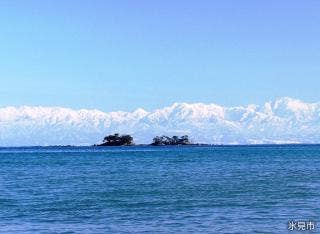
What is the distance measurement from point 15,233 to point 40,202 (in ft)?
47.6

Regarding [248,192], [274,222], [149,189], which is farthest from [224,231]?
[149,189]

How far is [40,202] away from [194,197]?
1144 cm

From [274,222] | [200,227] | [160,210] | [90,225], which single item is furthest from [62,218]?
[274,222]

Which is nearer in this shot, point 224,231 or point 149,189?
point 224,231

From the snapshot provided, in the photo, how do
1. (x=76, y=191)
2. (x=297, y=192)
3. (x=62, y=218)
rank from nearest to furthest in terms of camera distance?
(x=62, y=218) → (x=297, y=192) → (x=76, y=191)

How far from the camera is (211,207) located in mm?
39688

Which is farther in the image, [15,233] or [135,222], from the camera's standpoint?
[135,222]

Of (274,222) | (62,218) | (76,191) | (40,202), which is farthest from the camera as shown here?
(76,191)

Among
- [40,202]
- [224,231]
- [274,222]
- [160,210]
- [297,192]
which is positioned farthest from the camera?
[297,192]

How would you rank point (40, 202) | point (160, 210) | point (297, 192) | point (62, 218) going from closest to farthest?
point (62, 218)
point (160, 210)
point (40, 202)
point (297, 192)

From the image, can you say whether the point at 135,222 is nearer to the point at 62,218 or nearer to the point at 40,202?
the point at 62,218

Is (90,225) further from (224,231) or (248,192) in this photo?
(248,192)

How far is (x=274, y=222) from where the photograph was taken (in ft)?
107

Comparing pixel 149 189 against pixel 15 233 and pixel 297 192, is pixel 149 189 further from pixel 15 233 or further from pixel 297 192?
pixel 15 233
